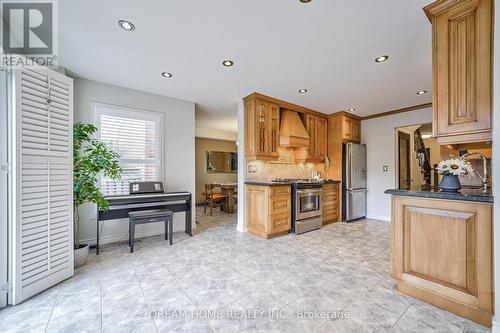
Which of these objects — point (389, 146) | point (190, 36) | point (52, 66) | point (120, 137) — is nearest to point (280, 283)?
point (190, 36)

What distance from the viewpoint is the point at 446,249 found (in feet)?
5.61

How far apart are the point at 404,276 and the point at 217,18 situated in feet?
9.73

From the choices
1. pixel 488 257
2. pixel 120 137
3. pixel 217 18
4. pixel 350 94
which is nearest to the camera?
pixel 488 257

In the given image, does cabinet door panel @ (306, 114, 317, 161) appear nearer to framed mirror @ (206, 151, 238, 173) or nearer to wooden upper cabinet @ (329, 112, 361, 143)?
wooden upper cabinet @ (329, 112, 361, 143)

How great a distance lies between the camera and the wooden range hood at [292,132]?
4.22 m

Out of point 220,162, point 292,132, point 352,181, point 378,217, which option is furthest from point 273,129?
point 220,162

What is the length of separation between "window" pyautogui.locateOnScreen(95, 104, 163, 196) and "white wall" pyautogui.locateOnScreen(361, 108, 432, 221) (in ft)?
16.4

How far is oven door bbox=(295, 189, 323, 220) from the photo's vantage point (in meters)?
3.96

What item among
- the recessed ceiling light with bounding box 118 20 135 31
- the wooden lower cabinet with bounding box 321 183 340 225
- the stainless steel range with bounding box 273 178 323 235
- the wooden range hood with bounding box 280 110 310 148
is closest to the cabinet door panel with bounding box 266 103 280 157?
the wooden range hood with bounding box 280 110 310 148

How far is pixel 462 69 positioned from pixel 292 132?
8.89 ft

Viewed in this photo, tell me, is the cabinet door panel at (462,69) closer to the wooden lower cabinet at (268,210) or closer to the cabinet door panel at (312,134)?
the wooden lower cabinet at (268,210)

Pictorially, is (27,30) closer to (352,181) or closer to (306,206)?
(306,206)

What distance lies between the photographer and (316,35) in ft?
6.96

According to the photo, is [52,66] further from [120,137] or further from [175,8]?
[175,8]
